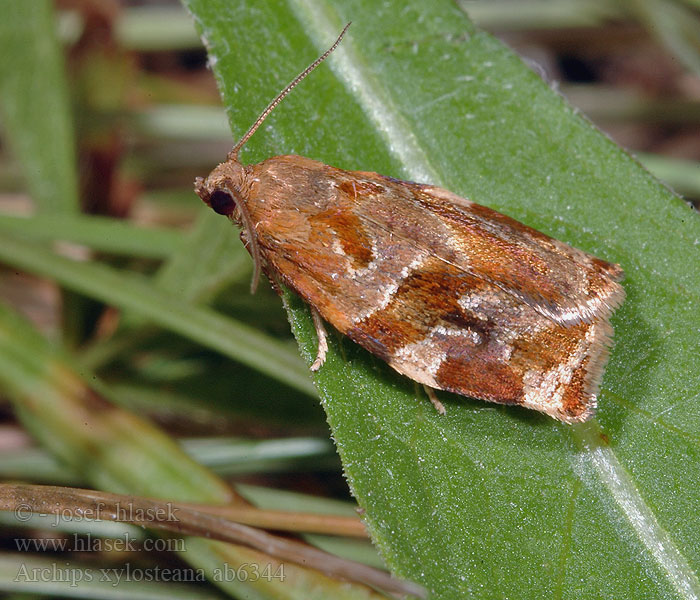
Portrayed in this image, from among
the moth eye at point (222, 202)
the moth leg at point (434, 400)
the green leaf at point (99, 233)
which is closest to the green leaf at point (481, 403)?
the moth leg at point (434, 400)

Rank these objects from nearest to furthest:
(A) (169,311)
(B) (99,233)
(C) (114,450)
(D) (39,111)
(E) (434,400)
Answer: (E) (434,400) < (C) (114,450) < (A) (169,311) < (B) (99,233) < (D) (39,111)

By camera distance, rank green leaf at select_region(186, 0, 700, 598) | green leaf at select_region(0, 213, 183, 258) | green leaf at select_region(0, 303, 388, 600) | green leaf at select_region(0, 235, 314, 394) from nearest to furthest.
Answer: green leaf at select_region(186, 0, 700, 598)
green leaf at select_region(0, 303, 388, 600)
green leaf at select_region(0, 235, 314, 394)
green leaf at select_region(0, 213, 183, 258)

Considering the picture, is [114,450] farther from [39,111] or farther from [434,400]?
[39,111]

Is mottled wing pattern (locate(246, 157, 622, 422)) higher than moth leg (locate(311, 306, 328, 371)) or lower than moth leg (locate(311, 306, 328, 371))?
higher

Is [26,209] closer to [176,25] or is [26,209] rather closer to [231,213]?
[176,25]

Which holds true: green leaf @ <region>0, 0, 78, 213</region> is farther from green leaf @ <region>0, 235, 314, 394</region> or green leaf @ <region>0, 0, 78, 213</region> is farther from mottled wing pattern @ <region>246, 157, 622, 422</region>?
mottled wing pattern @ <region>246, 157, 622, 422</region>

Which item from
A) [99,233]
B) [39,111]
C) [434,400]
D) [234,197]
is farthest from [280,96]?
[39,111]

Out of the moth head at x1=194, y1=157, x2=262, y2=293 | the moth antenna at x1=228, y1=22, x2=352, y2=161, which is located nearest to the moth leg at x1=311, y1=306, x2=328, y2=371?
the moth head at x1=194, y1=157, x2=262, y2=293
